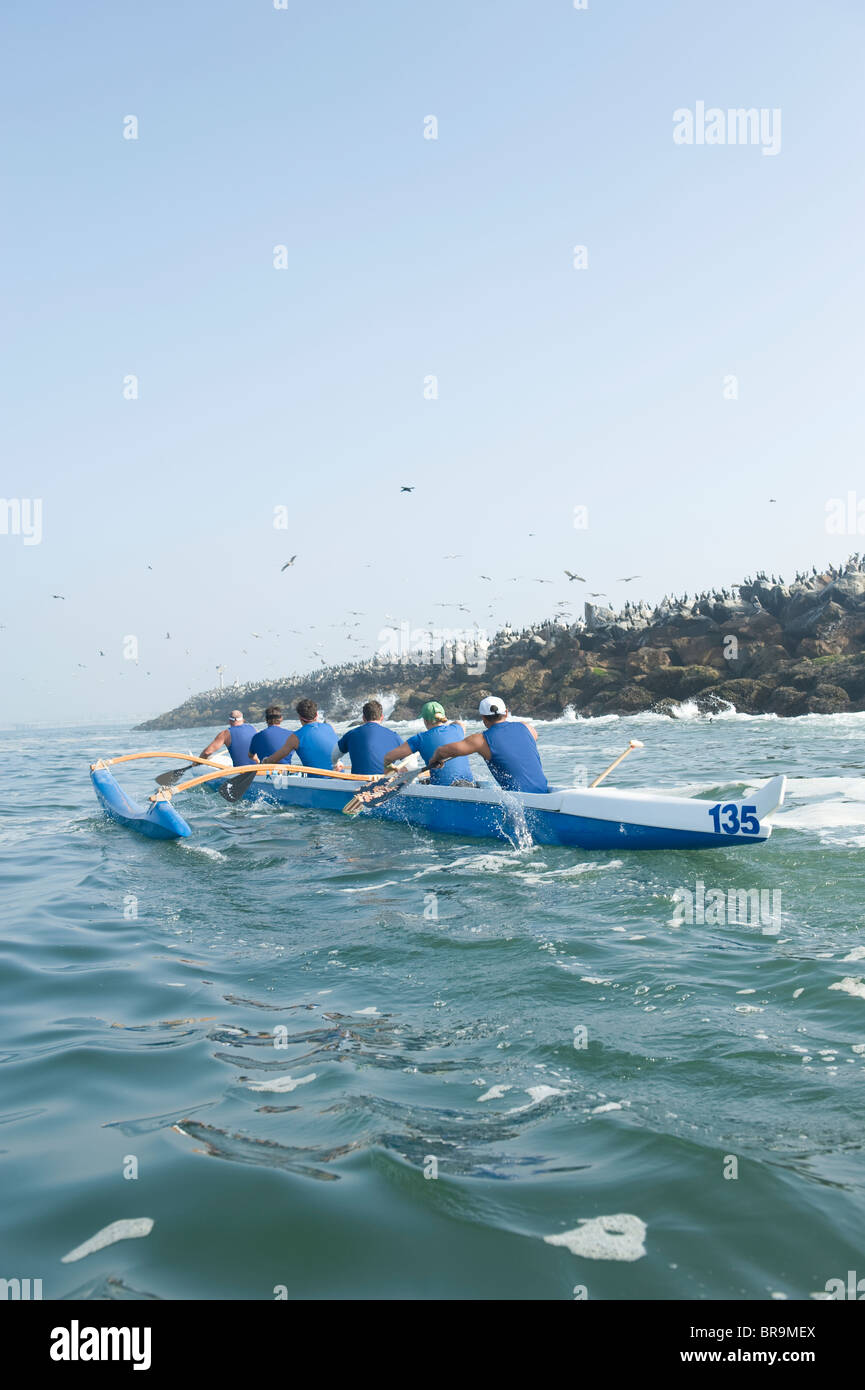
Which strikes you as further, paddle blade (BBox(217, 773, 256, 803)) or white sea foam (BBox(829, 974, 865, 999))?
paddle blade (BBox(217, 773, 256, 803))

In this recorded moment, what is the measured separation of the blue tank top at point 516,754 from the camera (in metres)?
10.2

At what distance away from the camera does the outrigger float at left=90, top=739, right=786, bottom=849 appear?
28.3 ft

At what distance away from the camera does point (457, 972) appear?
5.75m

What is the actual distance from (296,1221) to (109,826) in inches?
459

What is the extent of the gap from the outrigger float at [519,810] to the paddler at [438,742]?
315 mm

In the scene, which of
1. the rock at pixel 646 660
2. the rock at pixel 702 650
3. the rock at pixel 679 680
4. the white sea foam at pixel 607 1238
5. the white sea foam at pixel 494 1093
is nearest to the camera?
the white sea foam at pixel 607 1238

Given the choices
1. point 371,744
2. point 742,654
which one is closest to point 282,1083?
point 371,744

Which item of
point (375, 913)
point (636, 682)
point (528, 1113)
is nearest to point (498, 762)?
point (375, 913)

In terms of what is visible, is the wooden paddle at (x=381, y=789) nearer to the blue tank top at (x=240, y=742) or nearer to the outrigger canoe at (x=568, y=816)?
the outrigger canoe at (x=568, y=816)

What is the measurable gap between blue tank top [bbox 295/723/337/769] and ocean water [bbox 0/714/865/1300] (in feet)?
16.1

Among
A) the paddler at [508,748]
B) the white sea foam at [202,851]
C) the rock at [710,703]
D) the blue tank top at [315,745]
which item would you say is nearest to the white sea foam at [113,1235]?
the paddler at [508,748]

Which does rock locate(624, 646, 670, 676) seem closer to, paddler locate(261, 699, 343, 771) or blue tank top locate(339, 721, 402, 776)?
paddler locate(261, 699, 343, 771)

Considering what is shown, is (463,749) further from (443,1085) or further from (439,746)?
(443,1085)

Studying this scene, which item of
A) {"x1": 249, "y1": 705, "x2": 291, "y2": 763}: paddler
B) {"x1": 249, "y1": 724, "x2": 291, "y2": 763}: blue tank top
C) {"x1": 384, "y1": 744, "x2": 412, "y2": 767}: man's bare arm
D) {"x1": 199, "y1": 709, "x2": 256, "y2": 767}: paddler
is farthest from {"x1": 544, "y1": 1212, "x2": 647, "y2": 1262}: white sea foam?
{"x1": 199, "y1": 709, "x2": 256, "y2": 767}: paddler
